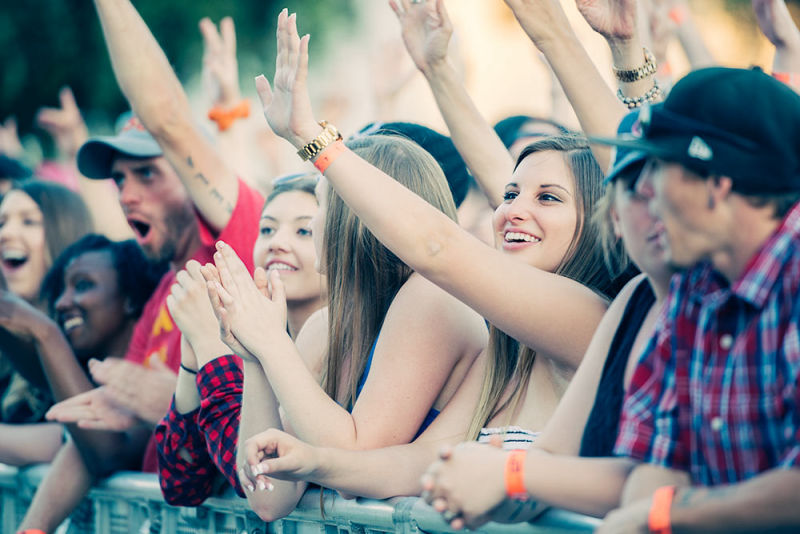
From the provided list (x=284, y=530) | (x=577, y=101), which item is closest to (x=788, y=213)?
(x=577, y=101)

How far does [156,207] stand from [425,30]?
4.99 ft

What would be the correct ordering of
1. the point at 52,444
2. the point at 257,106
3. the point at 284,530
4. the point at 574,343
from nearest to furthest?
the point at 574,343, the point at 284,530, the point at 52,444, the point at 257,106

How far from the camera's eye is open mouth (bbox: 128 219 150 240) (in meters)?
4.34

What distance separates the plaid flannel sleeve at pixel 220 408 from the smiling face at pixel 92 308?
5.26 feet

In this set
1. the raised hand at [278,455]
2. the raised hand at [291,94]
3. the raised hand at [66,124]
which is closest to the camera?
the raised hand at [278,455]

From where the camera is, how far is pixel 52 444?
430 centimetres

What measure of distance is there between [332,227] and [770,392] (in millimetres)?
1578

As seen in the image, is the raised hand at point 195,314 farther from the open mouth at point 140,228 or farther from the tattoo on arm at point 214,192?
the open mouth at point 140,228

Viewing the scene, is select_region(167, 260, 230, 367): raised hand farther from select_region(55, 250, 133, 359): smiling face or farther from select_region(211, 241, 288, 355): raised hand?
select_region(55, 250, 133, 359): smiling face

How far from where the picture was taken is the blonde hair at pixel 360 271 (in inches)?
116

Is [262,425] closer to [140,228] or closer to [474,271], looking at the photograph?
[474,271]

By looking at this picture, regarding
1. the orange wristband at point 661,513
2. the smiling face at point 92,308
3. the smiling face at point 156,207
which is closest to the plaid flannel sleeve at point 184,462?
the smiling face at point 156,207

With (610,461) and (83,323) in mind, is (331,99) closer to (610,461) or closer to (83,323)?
(83,323)

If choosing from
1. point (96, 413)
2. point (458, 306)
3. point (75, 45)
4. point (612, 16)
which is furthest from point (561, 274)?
point (75, 45)
